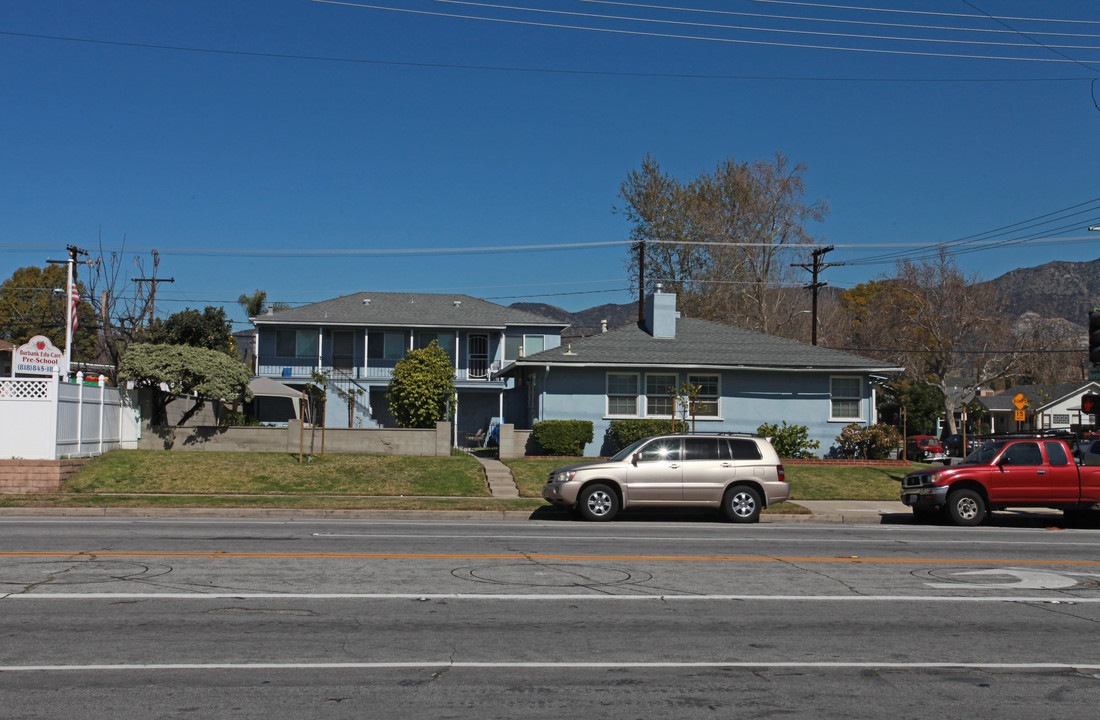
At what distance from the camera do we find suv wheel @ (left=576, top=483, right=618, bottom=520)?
57.9 feet

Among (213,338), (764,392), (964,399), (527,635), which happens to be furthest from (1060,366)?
(527,635)

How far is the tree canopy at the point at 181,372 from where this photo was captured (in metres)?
27.0

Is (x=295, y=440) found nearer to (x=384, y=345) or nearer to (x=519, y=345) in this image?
(x=384, y=345)

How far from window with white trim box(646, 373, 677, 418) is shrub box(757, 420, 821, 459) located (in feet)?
10.4

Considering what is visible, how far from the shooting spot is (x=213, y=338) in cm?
3081

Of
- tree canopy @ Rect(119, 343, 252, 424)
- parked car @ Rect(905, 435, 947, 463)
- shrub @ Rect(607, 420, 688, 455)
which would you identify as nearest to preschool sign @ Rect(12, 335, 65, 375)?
tree canopy @ Rect(119, 343, 252, 424)

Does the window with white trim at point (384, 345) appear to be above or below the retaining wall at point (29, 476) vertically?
above

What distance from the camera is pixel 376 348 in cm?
4478

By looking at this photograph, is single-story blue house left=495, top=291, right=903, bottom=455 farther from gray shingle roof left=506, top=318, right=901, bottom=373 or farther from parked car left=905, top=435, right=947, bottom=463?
parked car left=905, top=435, right=947, bottom=463

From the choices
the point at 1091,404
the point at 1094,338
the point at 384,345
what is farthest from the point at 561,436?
the point at 384,345

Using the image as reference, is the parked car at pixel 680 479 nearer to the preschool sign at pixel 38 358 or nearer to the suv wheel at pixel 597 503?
the suv wheel at pixel 597 503

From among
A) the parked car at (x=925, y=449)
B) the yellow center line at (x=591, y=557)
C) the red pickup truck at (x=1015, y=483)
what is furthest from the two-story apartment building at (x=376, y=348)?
the yellow center line at (x=591, y=557)

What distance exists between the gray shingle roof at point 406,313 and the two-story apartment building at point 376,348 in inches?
1.9

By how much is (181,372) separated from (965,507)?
71.0ft
